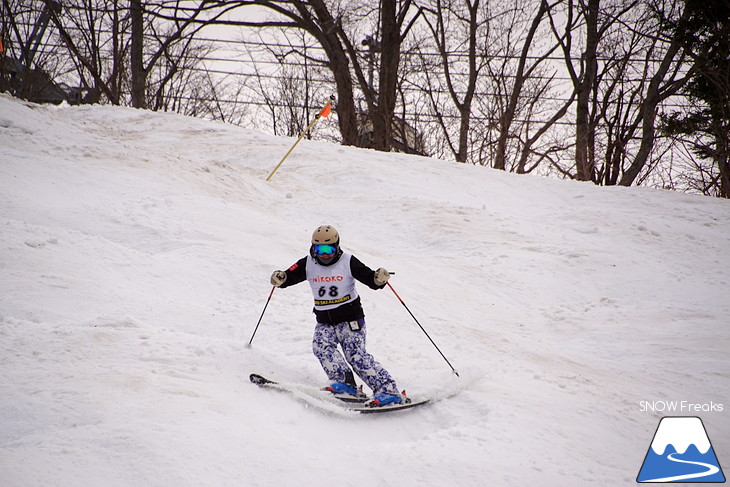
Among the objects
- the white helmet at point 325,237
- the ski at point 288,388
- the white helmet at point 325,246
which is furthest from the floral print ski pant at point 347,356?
the white helmet at point 325,237

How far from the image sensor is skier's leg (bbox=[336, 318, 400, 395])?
13.4ft

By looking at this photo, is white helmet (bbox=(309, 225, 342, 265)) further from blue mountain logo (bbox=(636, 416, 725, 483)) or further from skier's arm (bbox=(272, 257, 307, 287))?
blue mountain logo (bbox=(636, 416, 725, 483))


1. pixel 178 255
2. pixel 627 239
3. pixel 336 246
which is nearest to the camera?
pixel 336 246

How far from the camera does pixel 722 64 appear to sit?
13914 millimetres

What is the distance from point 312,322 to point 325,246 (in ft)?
5.67

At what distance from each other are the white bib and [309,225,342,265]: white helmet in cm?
6

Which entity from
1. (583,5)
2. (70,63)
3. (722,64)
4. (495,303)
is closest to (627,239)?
(495,303)

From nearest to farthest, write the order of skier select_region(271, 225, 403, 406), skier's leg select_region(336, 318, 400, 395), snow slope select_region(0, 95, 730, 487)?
snow slope select_region(0, 95, 730, 487)
skier's leg select_region(336, 318, 400, 395)
skier select_region(271, 225, 403, 406)

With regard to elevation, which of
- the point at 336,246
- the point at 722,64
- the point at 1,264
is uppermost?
the point at 722,64

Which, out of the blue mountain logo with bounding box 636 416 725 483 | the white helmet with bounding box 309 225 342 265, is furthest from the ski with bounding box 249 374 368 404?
the blue mountain logo with bounding box 636 416 725 483

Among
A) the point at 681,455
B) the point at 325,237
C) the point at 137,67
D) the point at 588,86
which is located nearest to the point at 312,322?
the point at 325,237

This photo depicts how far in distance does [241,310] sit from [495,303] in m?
3.50

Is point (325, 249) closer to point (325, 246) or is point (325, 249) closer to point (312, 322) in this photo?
point (325, 246)

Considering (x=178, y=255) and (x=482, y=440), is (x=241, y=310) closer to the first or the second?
(x=178, y=255)
